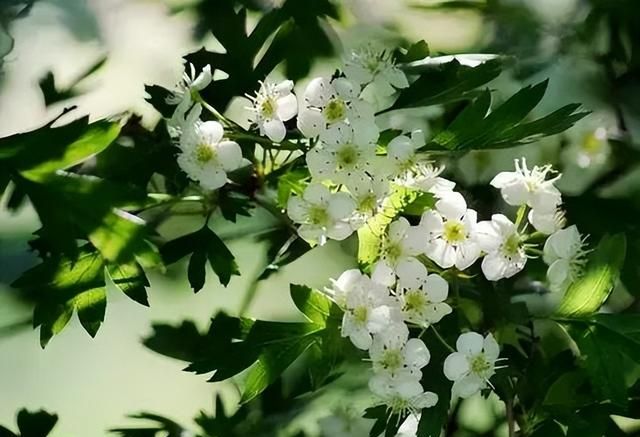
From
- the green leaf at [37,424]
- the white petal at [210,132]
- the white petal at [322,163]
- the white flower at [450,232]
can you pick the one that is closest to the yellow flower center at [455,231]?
the white flower at [450,232]

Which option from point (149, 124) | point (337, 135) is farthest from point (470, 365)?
point (149, 124)

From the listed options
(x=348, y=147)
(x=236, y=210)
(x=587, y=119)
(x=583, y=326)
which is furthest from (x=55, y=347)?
(x=587, y=119)

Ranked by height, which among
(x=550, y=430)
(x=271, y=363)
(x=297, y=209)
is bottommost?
(x=550, y=430)

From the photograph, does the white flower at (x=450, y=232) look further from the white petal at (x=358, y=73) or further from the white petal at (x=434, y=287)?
the white petal at (x=358, y=73)

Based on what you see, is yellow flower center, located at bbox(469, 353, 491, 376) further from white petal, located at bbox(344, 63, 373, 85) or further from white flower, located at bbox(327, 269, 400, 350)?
white petal, located at bbox(344, 63, 373, 85)

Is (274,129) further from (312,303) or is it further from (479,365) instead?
(479,365)

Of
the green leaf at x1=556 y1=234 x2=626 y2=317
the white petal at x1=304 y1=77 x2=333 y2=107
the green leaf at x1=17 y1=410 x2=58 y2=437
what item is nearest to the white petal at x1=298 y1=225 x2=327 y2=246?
the white petal at x1=304 y1=77 x2=333 y2=107
